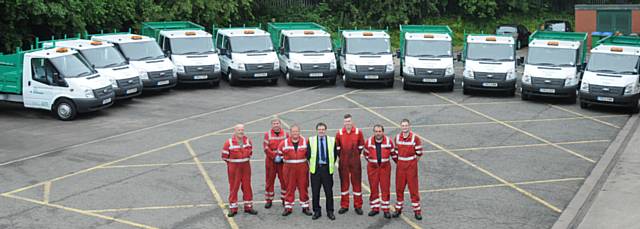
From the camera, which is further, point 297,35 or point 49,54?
point 297,35

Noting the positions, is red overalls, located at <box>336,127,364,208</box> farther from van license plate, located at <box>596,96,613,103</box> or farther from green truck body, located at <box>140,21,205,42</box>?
green truck body, located at <box>140,21,205,42</box>

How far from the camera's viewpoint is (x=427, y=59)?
1048 inches

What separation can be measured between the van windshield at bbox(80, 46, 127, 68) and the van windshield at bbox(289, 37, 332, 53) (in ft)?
19.6

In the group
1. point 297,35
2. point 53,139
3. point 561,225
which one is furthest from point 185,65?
point 561,225

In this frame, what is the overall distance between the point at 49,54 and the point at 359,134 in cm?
1297

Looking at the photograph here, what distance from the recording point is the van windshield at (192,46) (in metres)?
27.7

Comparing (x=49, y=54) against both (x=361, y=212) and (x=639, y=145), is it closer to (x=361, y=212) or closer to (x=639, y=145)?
(x=361, y=212)

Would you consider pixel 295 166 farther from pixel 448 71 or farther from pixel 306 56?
pixel 306 56

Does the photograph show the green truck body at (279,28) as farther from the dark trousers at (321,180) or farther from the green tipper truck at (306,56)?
the dark trousers at (321,180)

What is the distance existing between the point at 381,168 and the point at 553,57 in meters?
14.3

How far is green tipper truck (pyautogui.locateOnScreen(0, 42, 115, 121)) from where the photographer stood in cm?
2208

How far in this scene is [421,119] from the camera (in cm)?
2189

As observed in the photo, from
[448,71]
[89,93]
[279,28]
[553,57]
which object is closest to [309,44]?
[279,28]

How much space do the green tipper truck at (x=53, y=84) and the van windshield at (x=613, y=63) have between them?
1431 cm
